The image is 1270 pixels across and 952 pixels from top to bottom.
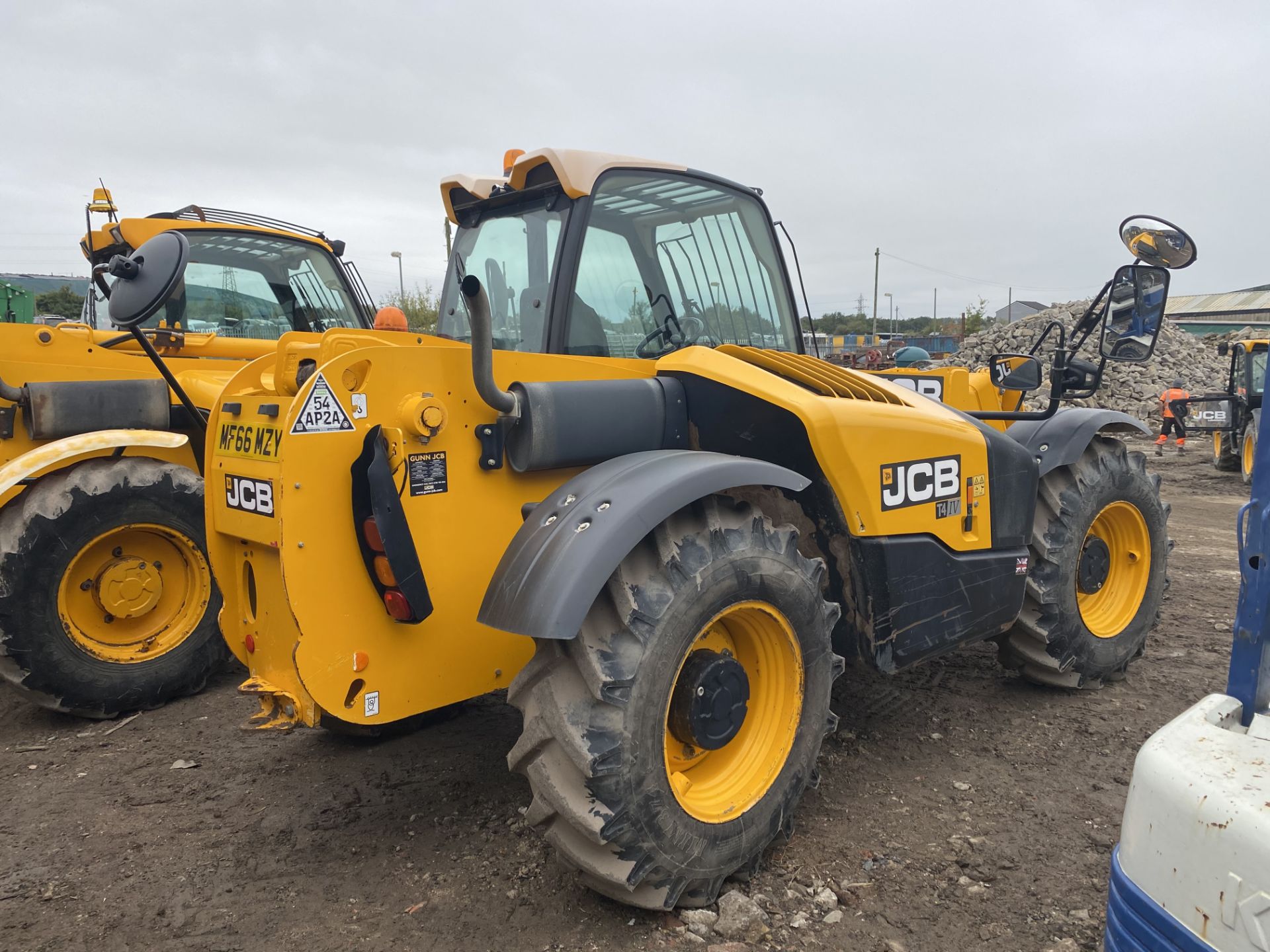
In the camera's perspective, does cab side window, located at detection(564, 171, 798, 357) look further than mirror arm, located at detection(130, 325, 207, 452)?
Yes

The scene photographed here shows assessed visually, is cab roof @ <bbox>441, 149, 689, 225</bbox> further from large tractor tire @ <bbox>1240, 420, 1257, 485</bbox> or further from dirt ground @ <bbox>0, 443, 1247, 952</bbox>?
large tractor tire @ <bbox>1240, 420, 1257, 485</bbox>

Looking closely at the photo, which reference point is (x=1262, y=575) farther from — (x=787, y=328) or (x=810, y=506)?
(x=787, y=328)

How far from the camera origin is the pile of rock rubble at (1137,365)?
73.2 ft

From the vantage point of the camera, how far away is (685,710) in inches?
104

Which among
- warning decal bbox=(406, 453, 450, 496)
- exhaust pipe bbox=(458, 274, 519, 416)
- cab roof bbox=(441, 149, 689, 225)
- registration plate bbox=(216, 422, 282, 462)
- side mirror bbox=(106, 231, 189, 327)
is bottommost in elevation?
warning decal bbox=(406, 453, 450, 496)

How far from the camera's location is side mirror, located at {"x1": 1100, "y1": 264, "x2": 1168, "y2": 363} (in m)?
3.55

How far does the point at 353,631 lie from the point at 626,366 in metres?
1.28

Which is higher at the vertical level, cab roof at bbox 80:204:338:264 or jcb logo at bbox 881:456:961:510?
cab roof at bbox 80:204:338:264

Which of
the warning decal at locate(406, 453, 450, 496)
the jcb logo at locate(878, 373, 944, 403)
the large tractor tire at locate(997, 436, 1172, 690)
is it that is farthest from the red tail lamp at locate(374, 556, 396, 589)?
the jcb logo at locate(878, 373, 944, 403)

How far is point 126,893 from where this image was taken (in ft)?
9.04

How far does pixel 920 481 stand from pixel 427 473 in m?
1.80

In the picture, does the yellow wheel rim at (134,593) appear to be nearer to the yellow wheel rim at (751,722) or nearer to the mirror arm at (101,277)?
the mirror arm at (101,277)

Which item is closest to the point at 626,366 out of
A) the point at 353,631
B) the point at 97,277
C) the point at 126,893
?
the point at 353,631

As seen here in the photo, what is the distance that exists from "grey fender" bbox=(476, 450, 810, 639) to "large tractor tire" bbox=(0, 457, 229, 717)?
9.15 ft
